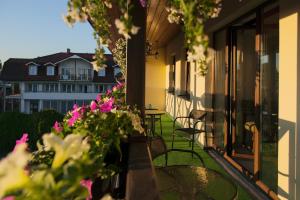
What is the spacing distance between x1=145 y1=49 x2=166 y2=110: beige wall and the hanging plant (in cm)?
1250

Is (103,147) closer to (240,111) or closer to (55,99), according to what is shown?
(240,111)

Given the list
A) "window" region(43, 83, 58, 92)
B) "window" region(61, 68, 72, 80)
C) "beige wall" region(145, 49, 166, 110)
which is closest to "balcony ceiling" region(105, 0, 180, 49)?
"beige wall" region(145, 49, 166, 110)

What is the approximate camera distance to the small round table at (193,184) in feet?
6.70

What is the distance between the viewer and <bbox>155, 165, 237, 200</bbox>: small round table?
2043mm

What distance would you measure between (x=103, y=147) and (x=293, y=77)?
6.82 ft

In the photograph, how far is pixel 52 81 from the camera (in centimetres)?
3634

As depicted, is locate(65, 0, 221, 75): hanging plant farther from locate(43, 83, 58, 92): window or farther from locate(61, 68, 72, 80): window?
locate(43, 83, 58, 92): window

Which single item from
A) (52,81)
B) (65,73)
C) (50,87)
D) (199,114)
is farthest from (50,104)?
(199,114)

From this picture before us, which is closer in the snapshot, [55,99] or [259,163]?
[259,163]

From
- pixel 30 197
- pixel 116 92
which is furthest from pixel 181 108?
pixel 30 197

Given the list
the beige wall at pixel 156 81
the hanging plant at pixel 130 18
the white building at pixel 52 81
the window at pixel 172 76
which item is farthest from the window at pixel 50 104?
the hanging plant at pixel 130 18

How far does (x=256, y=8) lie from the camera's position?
153 inches

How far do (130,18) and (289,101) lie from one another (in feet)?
8.20

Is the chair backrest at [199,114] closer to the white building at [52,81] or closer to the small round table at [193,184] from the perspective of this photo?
the small round table at [193,184]
